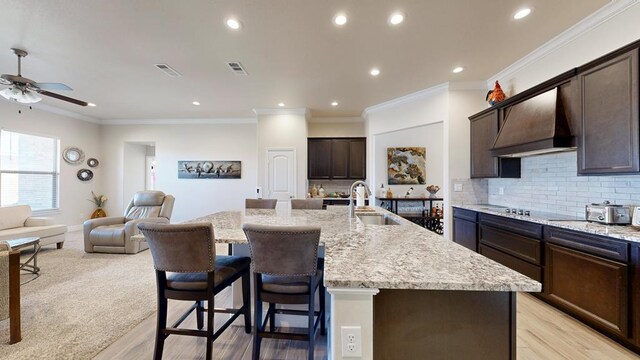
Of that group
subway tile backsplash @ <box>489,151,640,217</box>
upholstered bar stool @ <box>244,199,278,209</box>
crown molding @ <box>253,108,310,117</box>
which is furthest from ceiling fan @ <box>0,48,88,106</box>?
subway tile backsplash @ <box>489,151,640,217</box>

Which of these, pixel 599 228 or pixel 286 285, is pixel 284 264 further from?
pixel 599 228

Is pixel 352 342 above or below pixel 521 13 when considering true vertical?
below

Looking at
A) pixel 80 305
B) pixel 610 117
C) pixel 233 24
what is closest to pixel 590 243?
pixel 610 117

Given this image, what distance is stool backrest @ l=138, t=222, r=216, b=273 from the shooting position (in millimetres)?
1521

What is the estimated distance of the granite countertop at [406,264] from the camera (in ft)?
3.02

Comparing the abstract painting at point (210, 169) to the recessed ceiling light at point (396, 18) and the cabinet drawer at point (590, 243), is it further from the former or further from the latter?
the cabinet drawer at point (590, 243)

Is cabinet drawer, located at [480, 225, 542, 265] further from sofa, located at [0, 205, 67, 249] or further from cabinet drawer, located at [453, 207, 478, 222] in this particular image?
sofa, located at [0, 205, 67, 249]

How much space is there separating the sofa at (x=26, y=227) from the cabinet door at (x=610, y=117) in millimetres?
7488

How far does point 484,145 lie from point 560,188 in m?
1.07

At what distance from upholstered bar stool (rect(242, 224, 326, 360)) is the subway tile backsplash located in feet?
9.99

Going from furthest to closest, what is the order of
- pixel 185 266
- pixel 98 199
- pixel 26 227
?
pixel 98 199, pixel 26 227, pixel 185 266

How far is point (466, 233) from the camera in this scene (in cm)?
381

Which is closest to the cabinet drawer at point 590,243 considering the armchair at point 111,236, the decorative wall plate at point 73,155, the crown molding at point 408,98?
the crown molding at point 408,98

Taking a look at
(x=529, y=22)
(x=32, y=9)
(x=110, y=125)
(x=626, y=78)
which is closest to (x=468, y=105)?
(x=529, y=22)
